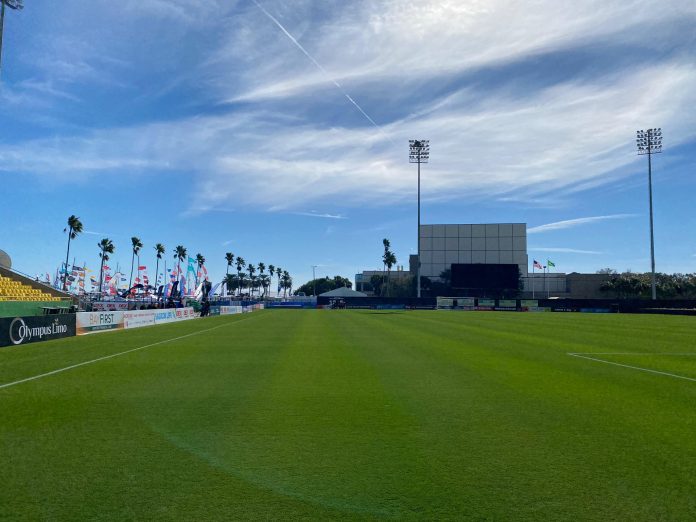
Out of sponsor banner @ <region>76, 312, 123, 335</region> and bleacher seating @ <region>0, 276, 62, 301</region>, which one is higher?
bleacher seating @ <region>0, 276, 62, 301</region>

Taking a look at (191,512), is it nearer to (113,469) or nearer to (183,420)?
(113,469)

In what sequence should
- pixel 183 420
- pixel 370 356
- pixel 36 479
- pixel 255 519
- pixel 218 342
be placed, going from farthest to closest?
pixel 218 342
pixel 370 356
pixel 183 420
pixel 36 479
pixel 255 519

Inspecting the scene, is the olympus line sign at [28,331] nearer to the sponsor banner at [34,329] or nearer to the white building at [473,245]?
the sponsor banner at [34,329]

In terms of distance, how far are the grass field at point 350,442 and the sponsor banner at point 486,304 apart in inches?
2626

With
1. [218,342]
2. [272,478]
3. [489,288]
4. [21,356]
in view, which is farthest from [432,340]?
[489,288]

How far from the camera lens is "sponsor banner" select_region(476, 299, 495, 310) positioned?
79.2m

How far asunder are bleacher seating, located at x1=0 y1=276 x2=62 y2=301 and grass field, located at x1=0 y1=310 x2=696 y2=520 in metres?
28.5

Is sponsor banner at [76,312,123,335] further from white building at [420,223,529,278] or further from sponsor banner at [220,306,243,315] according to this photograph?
white building at [420,223,529,278]

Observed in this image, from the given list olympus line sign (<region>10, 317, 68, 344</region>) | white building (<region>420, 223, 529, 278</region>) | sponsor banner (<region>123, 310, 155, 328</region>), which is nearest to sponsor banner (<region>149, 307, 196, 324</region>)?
sponsor banner (<region>123, 310, 155, 328</region>)

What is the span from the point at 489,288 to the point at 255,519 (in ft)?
253

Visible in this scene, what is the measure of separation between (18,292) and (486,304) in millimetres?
A: 61649

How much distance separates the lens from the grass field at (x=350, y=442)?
4.67 m

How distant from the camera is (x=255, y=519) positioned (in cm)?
435

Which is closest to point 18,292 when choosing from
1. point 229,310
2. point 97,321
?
point 97,321
